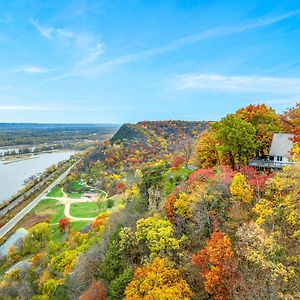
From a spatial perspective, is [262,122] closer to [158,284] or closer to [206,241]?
[206,241]

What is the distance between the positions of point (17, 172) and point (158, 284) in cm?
13272

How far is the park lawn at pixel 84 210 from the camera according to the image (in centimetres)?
7175

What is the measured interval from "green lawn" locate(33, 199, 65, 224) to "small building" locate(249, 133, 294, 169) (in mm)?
49204

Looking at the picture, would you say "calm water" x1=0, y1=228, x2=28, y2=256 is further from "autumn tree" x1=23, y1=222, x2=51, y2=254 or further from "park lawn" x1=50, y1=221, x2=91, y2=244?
"park lawn" x1=50, y1=221, x2=91, y2=244

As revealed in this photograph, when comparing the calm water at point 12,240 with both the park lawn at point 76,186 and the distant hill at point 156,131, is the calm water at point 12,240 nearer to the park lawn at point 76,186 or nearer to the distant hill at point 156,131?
the park lawn at point 76,186

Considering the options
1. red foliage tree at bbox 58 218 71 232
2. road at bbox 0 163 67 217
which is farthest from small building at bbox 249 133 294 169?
road at bbox 0 163 67 217

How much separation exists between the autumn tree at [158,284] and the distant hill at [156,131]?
129130mm

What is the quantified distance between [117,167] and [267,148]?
87699mm

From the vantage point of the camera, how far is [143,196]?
3775 centimetres

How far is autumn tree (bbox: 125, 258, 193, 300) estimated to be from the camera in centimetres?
1892

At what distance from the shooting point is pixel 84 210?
249 ft

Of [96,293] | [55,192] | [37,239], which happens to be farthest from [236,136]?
[55,192]

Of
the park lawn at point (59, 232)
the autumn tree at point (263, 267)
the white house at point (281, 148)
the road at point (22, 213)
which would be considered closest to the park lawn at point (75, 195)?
the road at point (22, 213)

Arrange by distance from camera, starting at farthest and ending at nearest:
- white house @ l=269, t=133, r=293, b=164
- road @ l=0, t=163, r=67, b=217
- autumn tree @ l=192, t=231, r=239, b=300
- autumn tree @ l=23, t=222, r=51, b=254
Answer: road @ l=0, t=163, r=67, b=217, autumn tree @ l=23, t=222, r=51, b=254, white house @ l=269, t=133, r=293, b=164, autumn tree @ l=192, t=231, r=239, b=300
